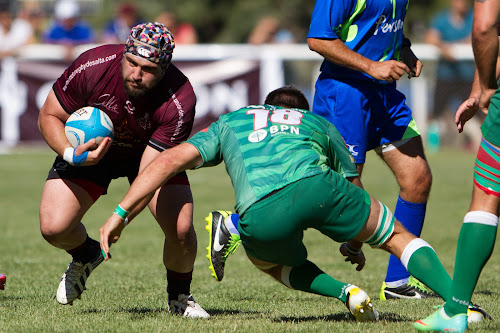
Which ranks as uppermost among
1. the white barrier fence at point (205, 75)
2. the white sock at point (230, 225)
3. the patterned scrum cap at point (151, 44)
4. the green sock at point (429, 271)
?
the patterned scrum cap at point (151, 44)

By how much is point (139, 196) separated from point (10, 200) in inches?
329

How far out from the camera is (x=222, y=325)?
482 centimetres

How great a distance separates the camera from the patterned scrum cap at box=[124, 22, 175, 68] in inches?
202

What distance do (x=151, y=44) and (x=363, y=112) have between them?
1631 mm

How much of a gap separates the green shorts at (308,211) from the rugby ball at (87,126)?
48.4 inches

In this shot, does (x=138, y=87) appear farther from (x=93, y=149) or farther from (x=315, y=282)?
(x=315, y=282)

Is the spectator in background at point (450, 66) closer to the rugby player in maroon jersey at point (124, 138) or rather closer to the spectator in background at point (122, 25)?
the spectator in background at point (122, 25)

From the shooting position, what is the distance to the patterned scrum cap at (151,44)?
5125 mm

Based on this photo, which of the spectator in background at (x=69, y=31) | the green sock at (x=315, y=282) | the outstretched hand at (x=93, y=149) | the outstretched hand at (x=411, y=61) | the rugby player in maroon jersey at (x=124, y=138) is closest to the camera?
the green sock at (x=315, y=282)

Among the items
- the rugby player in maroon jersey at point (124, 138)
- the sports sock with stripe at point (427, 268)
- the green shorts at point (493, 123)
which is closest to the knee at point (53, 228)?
the rugby player in maroon jersey at point (124, 138)

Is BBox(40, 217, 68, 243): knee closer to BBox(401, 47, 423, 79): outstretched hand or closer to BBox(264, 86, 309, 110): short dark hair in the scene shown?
Answer: BBox(264, 86, 309, 110): short dark hair

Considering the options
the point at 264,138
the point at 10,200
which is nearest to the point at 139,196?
the point at 264,138

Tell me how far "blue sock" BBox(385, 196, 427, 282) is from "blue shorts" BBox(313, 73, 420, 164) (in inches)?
20.5

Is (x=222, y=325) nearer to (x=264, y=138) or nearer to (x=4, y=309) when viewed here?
(x=264, y=138)
